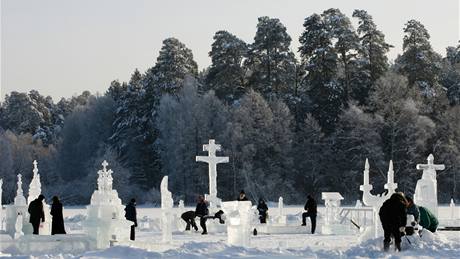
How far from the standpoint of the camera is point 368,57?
73.1m

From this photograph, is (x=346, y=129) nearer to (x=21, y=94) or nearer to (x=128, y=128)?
(x=128, y=128)

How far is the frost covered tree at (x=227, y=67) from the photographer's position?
7506 centimetres

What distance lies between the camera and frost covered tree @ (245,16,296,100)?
245ft

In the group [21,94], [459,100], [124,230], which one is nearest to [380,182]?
[459,100]

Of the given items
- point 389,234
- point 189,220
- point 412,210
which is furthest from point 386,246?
point 189,220

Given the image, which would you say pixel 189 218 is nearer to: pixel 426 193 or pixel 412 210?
pixel 426 193

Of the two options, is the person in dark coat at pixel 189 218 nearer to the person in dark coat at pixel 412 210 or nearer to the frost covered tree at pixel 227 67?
the person in dark coat at pixel 412 210

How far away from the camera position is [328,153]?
6775cm

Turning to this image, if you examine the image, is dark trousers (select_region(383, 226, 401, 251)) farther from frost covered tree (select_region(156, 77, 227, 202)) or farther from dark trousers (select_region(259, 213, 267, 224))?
frost covered tree (select_region(156, 77, 227, 202))

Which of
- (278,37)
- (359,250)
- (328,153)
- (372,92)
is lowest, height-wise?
(359,250)

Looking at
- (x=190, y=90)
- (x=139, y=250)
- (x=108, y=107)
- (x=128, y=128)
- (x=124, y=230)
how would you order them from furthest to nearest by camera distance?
(x=108, y=107), (x=128, y=128), (x=190, y=90), (x=124, y=230), (x=139, y=250)

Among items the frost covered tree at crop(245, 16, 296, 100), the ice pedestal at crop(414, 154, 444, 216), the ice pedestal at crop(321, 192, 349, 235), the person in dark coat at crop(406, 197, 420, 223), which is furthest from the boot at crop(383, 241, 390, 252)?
the frost covered tree at crop(245, 16, 296, 100)

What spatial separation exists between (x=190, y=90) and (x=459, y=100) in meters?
20.5

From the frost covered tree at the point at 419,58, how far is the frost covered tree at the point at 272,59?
881 cm
